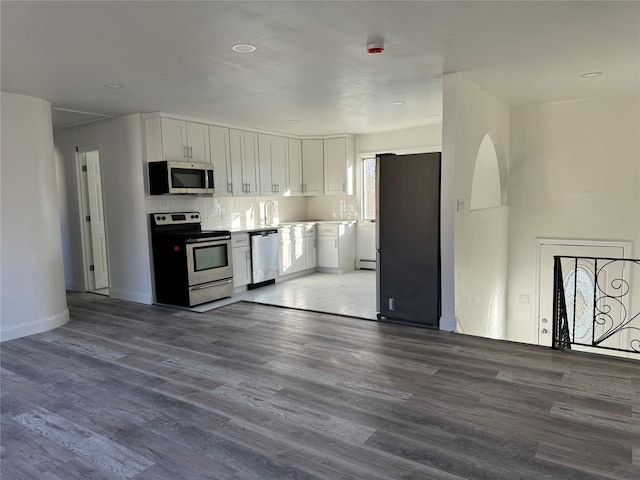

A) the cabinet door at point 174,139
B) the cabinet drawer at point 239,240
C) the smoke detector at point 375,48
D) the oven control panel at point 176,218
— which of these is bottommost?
the cabinet drawer at point 239,240

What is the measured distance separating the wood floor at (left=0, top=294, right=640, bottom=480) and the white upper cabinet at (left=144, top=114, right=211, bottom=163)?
7.91 feet

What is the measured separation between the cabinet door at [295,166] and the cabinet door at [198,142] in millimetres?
1996

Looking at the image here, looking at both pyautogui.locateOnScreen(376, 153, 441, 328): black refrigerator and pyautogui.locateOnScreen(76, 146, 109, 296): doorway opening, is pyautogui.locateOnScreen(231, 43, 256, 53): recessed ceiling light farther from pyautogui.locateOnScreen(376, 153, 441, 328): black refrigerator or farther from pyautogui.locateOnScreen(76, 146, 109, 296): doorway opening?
pyautogui.locateOnScreen(76, 146, 109, 296): doorway opening

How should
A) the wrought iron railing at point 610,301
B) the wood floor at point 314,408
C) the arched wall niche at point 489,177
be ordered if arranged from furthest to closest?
the arched wall niche at point 489,177 < the wrought iron railing at point 610,301 < the wood floor at point 314,408

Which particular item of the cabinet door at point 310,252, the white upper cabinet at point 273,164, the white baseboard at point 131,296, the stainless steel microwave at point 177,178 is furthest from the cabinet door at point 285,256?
the white baseboard at point 131,296

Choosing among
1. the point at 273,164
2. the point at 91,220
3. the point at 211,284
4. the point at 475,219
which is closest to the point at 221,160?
the point at 273,164

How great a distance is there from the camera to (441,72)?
3967 mm

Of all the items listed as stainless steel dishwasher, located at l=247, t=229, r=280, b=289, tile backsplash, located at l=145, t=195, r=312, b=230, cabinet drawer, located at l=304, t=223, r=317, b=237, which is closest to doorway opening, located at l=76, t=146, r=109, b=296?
tile backsplash, located at l=145, t=195, r=312, b=230

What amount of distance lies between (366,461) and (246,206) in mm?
5589

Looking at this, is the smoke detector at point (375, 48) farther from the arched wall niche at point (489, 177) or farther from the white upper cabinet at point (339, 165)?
the white upper cabinet at point (339, 165)

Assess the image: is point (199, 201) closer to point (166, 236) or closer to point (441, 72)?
point (166, 236)

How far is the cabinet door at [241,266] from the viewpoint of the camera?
20.1 ft

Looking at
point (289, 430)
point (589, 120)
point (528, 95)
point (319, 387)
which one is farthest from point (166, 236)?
point (589, 120)

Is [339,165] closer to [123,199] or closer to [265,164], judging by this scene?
[265,164]
